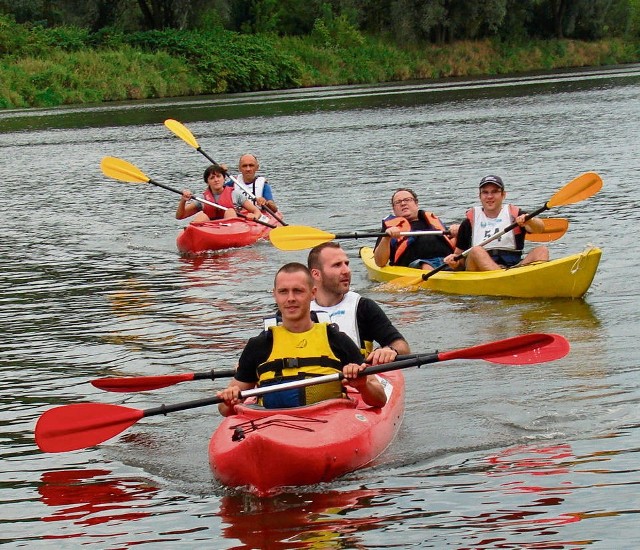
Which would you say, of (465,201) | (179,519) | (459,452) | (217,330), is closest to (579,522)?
(459,452)

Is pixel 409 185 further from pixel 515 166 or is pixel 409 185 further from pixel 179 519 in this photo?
pixel 179 519

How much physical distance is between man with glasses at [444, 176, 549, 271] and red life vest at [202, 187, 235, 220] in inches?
188

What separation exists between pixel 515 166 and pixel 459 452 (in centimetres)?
A: 1582

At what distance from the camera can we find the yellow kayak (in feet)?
36.1

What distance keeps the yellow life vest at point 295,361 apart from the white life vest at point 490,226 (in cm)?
479

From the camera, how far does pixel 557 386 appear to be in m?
8.24

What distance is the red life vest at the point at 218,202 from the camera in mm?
15922

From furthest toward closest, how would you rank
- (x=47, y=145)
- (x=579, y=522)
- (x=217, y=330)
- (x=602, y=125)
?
(x=47, y=145) < (x=602, y=125) < (x=217, y=330) < (x=579, y=522)

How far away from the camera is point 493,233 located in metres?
11.3

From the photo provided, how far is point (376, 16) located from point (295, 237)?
5205 centimetres

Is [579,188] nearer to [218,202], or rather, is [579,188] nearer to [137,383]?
[137,383]

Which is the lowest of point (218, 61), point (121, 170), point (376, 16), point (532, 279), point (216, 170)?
point (532, 279)

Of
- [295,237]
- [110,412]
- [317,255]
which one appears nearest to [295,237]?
[295,237]

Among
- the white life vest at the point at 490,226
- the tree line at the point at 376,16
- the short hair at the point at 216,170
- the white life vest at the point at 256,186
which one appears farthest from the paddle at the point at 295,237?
the tree line at the point at 376,16
